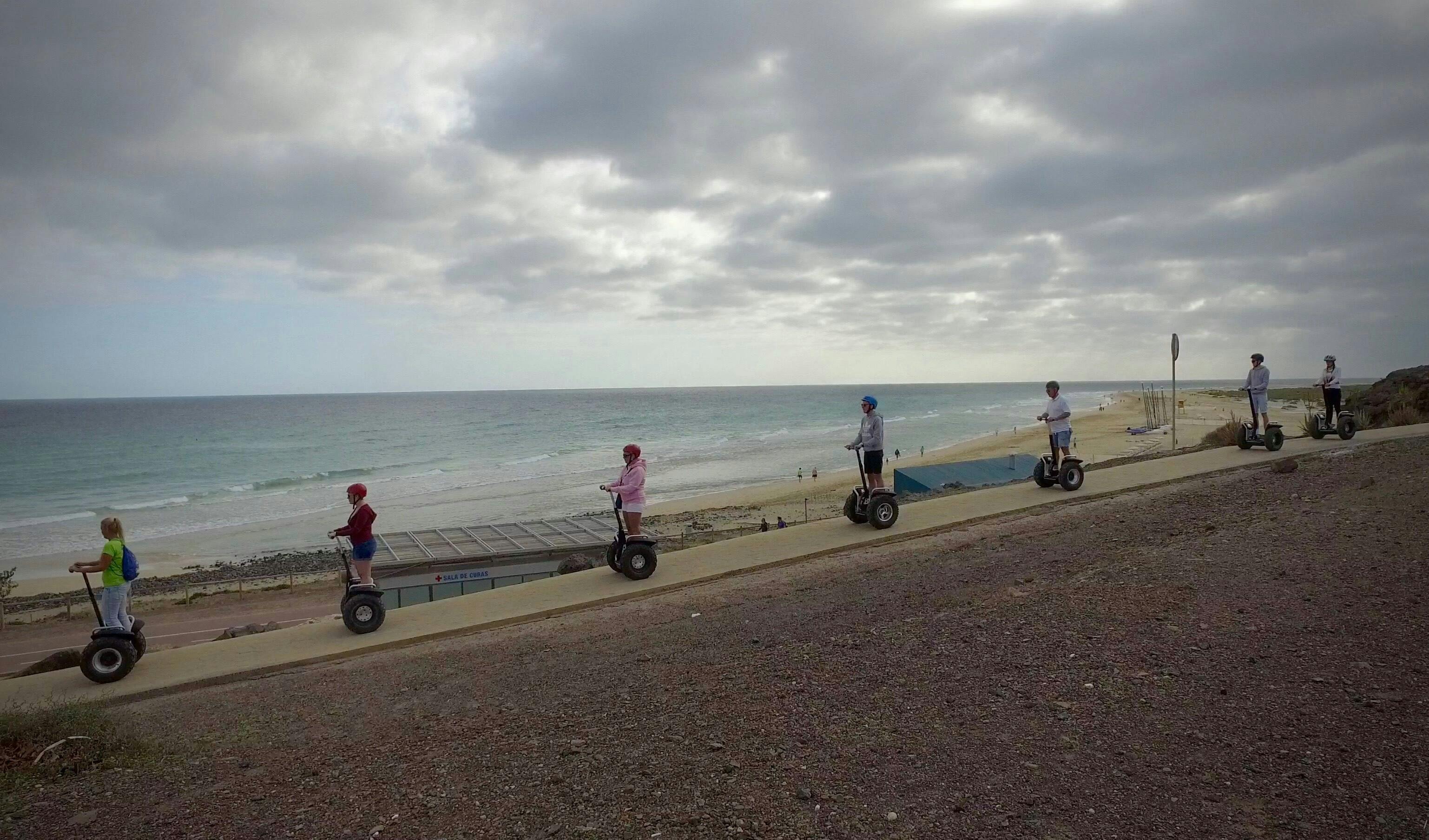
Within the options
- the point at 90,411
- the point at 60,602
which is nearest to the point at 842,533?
the point at 60,602

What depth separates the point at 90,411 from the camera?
18588 centimetres

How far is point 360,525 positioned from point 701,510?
84.3ft

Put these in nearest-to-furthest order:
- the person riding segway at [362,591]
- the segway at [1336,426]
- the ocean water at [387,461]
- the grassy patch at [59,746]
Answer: the grassy patch at [59,746], the person riding segway at [362,591], the segway at [1336,426], the ocean water at [387,461]

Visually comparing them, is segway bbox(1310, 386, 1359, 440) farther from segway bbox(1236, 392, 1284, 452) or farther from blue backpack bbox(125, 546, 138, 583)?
blue backpack bbox(125, 546, 138, 583)

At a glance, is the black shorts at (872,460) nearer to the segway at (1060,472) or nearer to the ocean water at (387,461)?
the segway at (1060,472)

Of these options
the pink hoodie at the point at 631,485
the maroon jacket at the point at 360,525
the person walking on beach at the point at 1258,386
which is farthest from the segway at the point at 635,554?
the person walking on beach at the point at 1258,386

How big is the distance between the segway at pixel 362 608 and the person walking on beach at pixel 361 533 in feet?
0.27

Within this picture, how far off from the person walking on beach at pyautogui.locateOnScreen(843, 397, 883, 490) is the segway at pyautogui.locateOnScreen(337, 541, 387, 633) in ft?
20.6

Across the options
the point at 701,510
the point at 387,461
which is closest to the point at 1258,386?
the point at 701,510

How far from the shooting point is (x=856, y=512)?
40.7 ft

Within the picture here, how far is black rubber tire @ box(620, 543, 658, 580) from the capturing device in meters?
10.7

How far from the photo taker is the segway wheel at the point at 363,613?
9.37 m

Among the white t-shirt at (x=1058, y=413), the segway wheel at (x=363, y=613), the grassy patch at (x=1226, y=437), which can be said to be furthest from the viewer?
the grassy patch at (x=1226, y=437)

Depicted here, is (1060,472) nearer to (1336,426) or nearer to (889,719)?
(1336,426)
